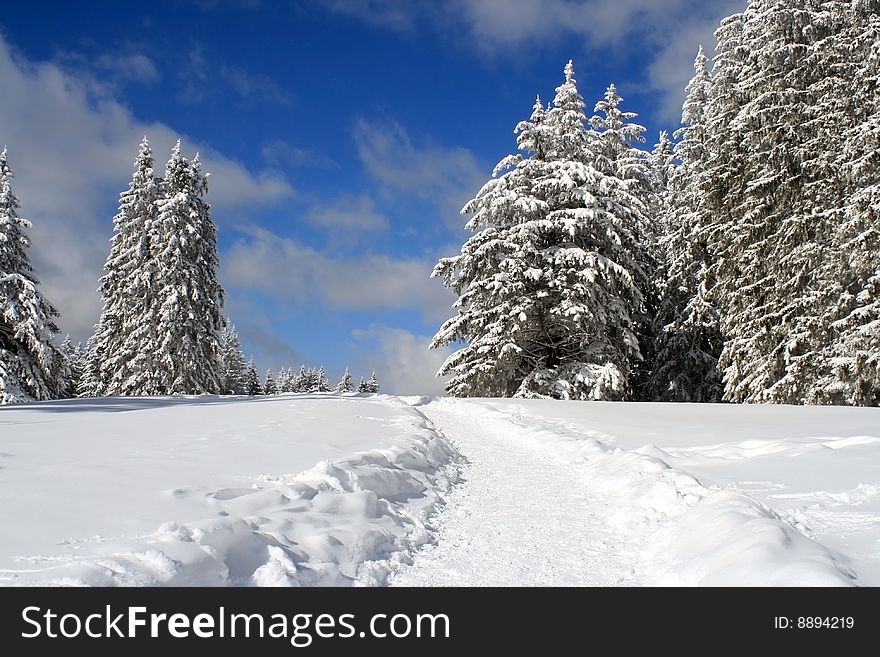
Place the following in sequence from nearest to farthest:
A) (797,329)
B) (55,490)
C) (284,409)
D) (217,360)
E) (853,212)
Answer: (55,490), (284,409), (853,212), (797,329), (217,360)

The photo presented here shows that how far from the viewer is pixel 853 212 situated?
14.7 metres

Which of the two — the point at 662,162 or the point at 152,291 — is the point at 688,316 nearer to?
the point at 662,162

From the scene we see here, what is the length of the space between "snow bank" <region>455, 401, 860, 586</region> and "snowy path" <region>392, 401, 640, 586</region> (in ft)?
0.70

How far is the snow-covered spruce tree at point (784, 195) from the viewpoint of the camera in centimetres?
1606

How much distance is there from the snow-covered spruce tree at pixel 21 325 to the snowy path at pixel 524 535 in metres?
16.0

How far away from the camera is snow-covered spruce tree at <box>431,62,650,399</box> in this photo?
19.4 metres

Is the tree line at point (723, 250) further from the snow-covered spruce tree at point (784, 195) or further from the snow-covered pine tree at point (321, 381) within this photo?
the snow-covered pine tree at point (321, 381)

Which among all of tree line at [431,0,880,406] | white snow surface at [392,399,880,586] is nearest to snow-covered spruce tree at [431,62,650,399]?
tree line at [431,0,880,406]

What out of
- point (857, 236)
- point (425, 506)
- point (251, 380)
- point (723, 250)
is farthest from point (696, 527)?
point (251, 380)

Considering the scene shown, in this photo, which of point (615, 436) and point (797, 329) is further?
point (797, 329)

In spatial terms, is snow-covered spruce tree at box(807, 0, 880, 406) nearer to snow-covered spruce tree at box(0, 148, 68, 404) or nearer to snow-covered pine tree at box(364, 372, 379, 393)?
snow-covered spruce tree at box(0, 148, 68, 404)
